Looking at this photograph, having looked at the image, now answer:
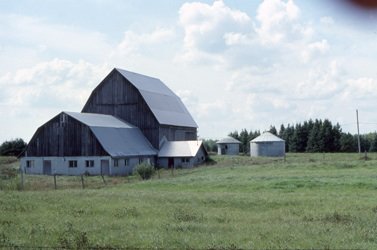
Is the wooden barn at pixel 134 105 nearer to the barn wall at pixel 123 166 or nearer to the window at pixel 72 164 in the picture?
the barn wall at pixel 123 166

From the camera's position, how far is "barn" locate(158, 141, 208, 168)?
60.3 metres

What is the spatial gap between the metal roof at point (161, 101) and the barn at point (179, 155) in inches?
146

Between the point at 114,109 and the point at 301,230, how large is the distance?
A: 53217 millimetres

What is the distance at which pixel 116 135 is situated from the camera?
2186 inches

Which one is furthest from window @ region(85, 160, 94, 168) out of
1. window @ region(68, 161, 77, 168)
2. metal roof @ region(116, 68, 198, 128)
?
metal roof @ region(116, 68, 198, 128)

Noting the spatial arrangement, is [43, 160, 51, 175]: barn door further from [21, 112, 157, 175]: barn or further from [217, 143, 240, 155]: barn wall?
[217, 143, 240, 155]: barn wall

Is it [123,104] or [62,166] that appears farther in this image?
[123,104]

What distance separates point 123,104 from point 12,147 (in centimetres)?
2814

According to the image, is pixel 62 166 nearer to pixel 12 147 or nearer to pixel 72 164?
pixel 72 164

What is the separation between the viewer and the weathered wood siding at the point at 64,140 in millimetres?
52594

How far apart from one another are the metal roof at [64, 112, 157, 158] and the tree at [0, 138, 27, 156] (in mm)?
26585

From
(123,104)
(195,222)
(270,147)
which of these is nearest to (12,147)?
(123,104)

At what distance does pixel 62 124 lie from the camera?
53.9 meters

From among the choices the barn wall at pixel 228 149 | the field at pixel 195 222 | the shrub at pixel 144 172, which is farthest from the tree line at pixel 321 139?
the field at pixel 195 222
